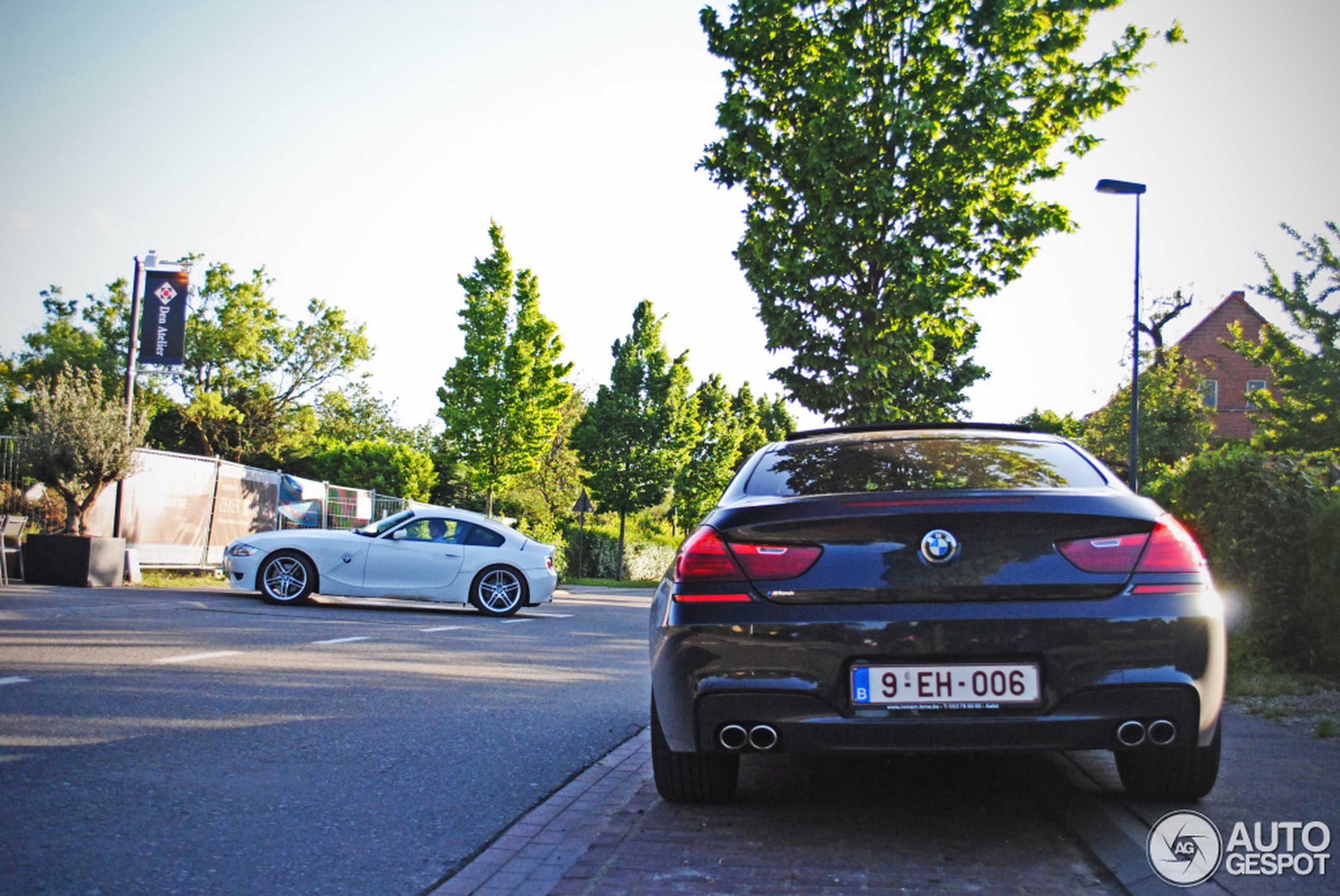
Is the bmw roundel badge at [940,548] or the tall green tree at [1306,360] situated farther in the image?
the tall green tree at [1306,360]

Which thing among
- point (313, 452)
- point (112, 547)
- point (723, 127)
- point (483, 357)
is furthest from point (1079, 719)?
point (313, 452)

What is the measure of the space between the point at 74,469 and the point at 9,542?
2000 mm

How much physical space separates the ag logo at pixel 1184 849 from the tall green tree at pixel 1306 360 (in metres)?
14.7

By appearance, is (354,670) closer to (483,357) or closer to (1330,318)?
(1330,318)

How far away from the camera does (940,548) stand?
3.76 meters

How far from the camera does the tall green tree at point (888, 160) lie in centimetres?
1852

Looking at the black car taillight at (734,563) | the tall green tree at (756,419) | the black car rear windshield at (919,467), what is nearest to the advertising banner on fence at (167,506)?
the black car rear windshield at (919,467)

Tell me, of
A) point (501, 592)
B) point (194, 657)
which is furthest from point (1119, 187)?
point (194, 657)

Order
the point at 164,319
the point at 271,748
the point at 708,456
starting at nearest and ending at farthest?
the point at 271,748 → the point at 164,319 → the point at 708,456

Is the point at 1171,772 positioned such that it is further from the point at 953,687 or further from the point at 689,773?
the point at 689,773

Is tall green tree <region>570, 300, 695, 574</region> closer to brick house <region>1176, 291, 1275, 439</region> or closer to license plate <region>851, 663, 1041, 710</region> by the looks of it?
brick house <region>1176, 291, 1275, 439</region>

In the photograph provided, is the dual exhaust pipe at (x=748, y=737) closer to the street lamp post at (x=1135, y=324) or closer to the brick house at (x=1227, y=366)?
the street lamp post at (x=1135, y=324)

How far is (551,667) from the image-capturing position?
9.50 meters

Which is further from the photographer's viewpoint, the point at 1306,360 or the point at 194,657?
the point at 1306,360
